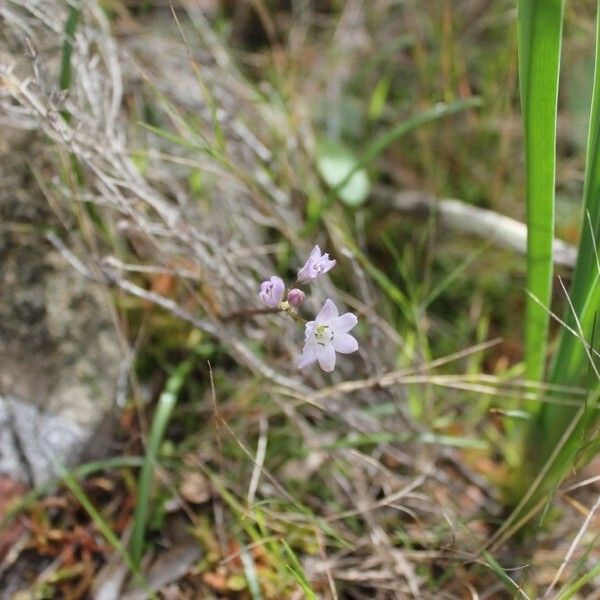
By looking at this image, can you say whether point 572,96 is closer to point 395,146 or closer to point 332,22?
point 395,146

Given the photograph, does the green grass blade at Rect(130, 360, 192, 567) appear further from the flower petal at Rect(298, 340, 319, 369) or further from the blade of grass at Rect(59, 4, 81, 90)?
the blade of grass at Rect(59, 4, 81, 90)

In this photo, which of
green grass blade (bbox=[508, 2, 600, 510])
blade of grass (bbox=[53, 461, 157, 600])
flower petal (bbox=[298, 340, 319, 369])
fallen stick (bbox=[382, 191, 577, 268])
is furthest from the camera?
fallen stick (bbox=[382, 191, 577, 268])

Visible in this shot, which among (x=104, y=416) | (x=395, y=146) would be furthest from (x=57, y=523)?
(x=395, y=146)

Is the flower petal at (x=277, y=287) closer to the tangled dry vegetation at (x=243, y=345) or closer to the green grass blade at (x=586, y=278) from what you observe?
the tangled dry vegetation at (x=243, y=345)

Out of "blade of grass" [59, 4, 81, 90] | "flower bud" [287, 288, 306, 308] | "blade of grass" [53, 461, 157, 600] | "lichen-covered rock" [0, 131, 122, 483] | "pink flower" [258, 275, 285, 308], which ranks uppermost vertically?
"blade of grass" [59, 4, 81, 90]

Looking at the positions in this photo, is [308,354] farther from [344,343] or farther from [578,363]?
[578,363]

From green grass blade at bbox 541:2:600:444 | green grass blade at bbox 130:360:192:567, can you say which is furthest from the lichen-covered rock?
green grass blade at bbox 541:2:600:444

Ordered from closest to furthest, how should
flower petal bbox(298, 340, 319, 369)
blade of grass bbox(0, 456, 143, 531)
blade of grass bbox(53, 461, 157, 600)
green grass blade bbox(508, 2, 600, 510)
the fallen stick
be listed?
flower petal bbox(298, 340, 319, 369) → green grass blade bbox(508, 2, 600, 510) → blade of grass bbox(53, 461, 157, 600) → blade of grass bbox(0, 456, 143, 531) → the fallen stick
